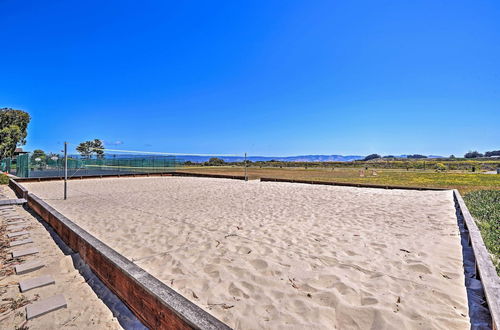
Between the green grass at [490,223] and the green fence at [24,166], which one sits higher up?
the green fence at [24,166]

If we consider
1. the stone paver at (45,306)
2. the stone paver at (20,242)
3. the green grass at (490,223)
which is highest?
the green grass at (490,223)

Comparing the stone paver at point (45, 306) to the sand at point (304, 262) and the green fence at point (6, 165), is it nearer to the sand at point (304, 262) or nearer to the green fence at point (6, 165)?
the sand at point (304, 262)

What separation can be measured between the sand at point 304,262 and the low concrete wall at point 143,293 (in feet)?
1.15

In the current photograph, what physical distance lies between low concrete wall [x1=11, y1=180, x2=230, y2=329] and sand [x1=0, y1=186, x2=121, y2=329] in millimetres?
143

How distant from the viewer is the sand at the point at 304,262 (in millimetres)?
1773

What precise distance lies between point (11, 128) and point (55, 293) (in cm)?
2741

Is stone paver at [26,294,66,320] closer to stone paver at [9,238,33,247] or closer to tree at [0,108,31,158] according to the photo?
stone paver at [9,238,33,247]

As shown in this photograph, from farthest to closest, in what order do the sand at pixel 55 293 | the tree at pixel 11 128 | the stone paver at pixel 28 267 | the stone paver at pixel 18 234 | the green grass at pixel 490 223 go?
the tree at pixel 11 128 < the stone paver at pixel 18 234 < the green grass at pixel 490 223 < the stone paver at pixel 28 267 < the sand at pixel 55 293

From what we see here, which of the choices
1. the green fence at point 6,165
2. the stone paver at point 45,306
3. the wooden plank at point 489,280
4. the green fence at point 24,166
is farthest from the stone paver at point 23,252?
the green fence at point 6,165

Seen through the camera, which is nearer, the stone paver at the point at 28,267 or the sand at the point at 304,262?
the sand at the point at 304,262

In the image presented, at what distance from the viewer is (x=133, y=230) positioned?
379cm

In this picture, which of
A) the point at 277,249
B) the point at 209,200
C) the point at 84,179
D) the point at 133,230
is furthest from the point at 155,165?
the point at 277,249

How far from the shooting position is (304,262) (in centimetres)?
261

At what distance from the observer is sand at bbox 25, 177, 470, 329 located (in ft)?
5.82
